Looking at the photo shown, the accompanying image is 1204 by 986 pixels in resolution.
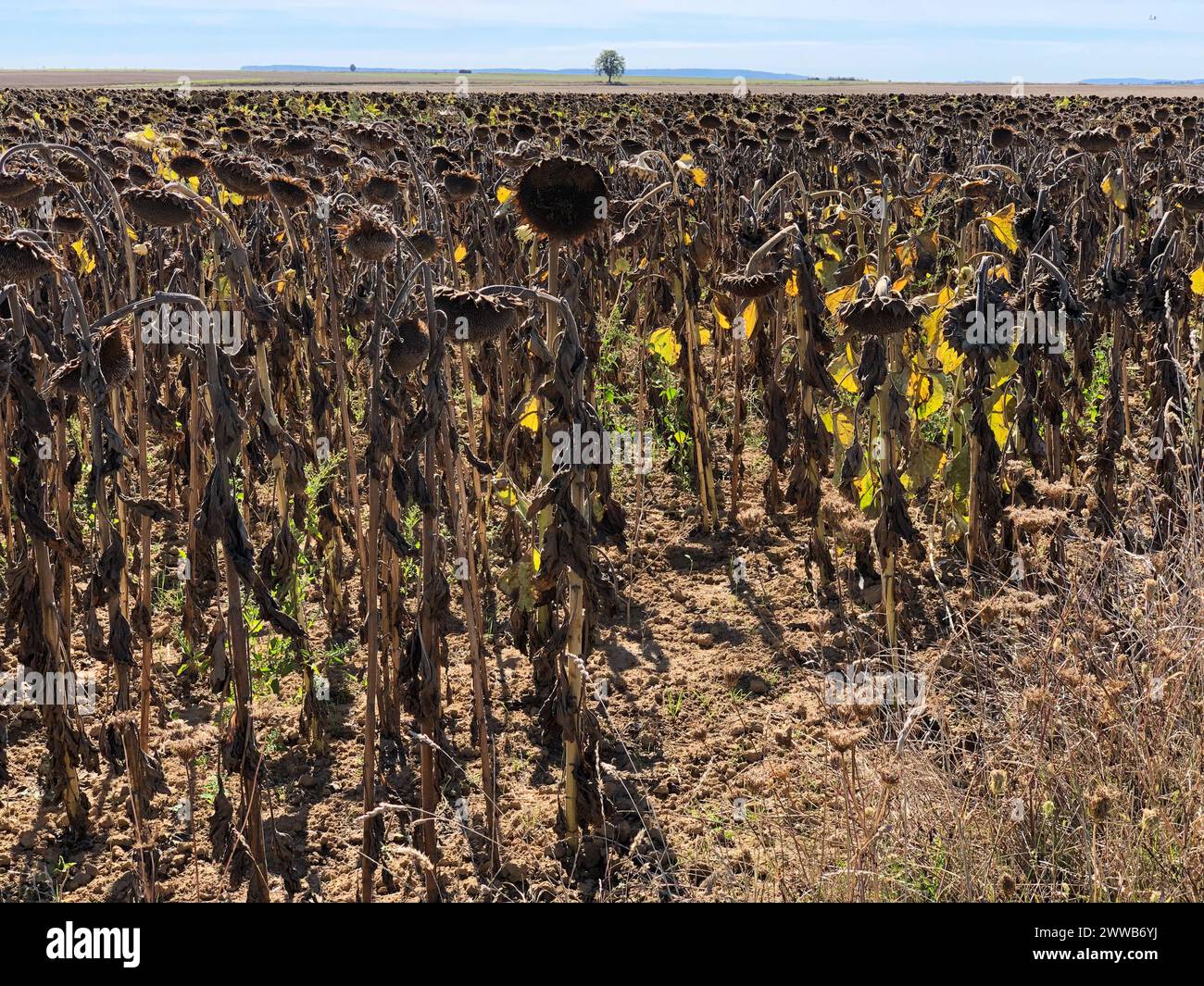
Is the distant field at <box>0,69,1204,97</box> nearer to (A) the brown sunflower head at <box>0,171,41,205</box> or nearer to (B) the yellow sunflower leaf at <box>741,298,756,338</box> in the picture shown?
(B) the yellow sunflower leaf at <box>741,298,756,338</box>

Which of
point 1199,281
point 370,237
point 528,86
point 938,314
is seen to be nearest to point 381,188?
point 370,237

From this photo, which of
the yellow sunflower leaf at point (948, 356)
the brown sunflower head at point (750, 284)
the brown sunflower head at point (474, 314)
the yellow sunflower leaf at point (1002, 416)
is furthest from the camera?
the yellow sunflower leaf at point (948, 356)

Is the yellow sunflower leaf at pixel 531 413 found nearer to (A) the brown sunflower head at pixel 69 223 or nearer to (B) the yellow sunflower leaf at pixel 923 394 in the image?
(B) the yellow sunflower leaf at pixel 923 394

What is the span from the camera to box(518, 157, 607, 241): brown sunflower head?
3275 millimetres

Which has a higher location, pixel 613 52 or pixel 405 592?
pixel 613 52

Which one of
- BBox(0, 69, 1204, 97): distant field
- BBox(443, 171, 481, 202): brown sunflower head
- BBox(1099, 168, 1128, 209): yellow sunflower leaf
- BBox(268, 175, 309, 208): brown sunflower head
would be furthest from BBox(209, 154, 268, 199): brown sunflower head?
BBox(0, 69, 1204, 97): distant field

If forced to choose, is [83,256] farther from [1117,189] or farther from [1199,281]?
[1117,189]

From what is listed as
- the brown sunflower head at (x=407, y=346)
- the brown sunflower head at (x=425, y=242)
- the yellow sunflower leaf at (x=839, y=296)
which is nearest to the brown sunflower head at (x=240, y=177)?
the brown sunflower head at (x=425, y=242)

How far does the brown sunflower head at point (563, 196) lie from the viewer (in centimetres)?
328

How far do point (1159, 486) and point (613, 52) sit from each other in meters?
141

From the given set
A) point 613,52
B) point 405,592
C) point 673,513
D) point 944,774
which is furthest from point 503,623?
point 613,52

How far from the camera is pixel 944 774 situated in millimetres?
3258
